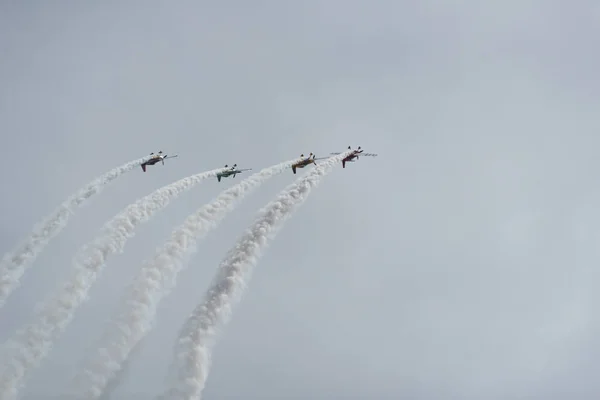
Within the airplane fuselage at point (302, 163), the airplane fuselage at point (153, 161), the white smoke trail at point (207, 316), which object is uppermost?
the airplane fuselage at point (153, 161)

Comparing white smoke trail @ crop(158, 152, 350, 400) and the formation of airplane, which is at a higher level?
the formation of airplane

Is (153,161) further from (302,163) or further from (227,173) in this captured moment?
(302,163)

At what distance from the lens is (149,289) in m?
90.1

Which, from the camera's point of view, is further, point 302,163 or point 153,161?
point 153,161

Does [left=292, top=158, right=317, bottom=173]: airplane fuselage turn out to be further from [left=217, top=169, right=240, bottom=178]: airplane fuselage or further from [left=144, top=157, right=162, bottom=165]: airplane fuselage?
[left=144, top=157, right=162, bottom=165]: airplane fuselage

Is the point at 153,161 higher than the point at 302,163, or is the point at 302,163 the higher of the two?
the point at 153,161

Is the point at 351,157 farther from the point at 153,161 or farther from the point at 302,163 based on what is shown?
the point at 153,161

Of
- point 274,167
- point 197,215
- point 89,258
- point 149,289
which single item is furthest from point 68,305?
point 274,167

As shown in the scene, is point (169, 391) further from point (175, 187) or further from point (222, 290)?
point (175, 187)

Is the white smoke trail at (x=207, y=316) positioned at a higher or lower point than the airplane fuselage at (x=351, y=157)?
lower

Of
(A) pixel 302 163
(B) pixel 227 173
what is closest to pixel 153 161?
(B) pixel 227 173

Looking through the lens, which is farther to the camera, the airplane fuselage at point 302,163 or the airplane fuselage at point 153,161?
the airplane fuselage at point 153,161

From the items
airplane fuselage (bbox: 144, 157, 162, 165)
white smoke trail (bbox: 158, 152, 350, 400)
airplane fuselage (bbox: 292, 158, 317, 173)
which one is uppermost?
airplane fuselage (bbox: 144, 157, 162, 165)

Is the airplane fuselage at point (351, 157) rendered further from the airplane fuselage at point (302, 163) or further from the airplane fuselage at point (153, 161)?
the airplane fuselage at point (153, 161)
